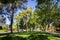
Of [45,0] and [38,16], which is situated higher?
[45,0]

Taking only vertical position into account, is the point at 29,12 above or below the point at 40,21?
above

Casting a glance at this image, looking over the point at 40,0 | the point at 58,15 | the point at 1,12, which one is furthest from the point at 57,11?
the point at 40,0

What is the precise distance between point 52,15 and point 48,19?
5118 millimetres

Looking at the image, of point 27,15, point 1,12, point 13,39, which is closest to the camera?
point 13,39

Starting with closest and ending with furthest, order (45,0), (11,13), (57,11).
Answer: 1. (45,0)
2. (11,13)
3. (57,11)

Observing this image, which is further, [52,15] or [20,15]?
[20,15]

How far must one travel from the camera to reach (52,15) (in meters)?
49.1

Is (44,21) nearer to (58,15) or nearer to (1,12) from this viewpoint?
(58,15)

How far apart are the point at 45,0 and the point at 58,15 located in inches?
1565

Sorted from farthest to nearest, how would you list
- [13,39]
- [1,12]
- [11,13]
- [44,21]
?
[44,21] < [11,13] < [1,12] < [13,39]

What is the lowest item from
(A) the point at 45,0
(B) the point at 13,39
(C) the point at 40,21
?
(C) the point at 40,21

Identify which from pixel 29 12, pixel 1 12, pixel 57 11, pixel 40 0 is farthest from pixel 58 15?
pixel 40 0

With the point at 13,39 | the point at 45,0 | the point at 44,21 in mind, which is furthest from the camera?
the point at 44,21

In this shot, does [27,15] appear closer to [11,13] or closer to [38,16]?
[38,16]
